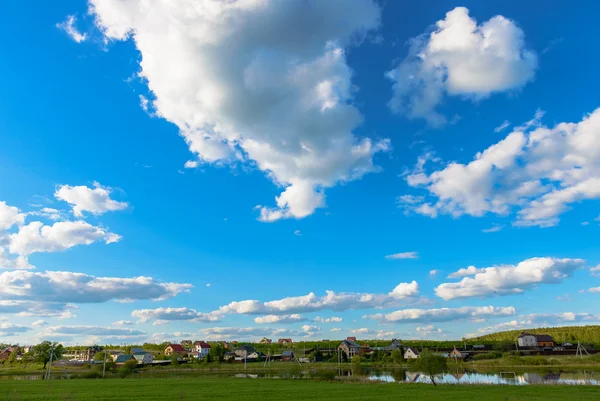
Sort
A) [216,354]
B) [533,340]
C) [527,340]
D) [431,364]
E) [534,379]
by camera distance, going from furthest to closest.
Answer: [533,340], [527,340], [216,354], [534,379], [431,364]

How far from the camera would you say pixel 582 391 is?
46.1 m

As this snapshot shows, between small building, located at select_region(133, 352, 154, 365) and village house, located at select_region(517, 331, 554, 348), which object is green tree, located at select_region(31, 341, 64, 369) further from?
village house, located at select_region(517, 331, 554, 348)

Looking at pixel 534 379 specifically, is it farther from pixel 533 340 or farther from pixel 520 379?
pixel 533 340

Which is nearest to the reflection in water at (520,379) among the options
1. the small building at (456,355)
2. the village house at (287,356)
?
the small building at (456,355)

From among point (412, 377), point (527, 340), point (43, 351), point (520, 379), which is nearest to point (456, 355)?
point (527, 340)

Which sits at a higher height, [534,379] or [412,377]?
[534,379]

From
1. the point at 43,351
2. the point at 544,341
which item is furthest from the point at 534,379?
the point at 43,351

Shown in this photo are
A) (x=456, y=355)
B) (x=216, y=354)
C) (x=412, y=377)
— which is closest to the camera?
(x=412, y=377)

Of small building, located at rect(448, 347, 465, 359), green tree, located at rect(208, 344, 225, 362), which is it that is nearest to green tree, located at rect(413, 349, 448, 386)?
small building, located at rect(448, 347, 465, 359)

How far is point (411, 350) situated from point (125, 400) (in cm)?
13402

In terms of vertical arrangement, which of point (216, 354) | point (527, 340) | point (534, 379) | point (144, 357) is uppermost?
point (216, 354)

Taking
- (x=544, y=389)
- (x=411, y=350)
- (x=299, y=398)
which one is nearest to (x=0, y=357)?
(x=411, y=350)

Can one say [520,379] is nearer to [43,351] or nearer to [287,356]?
[287,356]

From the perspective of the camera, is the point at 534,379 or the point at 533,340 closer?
the point at 534,379
